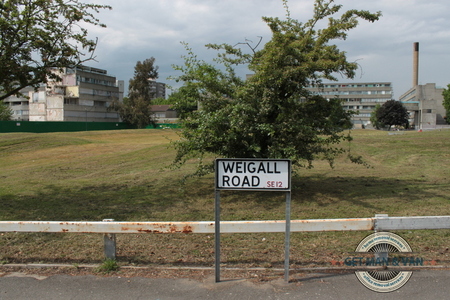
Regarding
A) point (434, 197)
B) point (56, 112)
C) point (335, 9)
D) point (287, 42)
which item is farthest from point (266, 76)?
point (56, 112)

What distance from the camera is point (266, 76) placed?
841 centimetres

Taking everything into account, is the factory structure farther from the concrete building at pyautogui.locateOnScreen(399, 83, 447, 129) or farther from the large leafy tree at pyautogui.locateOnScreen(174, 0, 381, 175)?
the large leafy tree at pyautogui.locateOnScreen(174, 0, 381, 175)

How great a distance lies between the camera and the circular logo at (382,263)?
4.39 metres

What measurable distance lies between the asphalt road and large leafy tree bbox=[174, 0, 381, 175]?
13.0 ft

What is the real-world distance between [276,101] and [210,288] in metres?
5.28

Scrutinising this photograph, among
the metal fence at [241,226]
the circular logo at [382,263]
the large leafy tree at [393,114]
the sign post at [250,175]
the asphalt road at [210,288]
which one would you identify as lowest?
the asphalt road at [210,288]

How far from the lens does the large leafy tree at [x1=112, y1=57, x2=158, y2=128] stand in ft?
262

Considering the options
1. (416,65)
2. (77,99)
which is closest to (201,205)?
(77,99)

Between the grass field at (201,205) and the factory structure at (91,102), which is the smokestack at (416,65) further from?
the grass field at (201,205)

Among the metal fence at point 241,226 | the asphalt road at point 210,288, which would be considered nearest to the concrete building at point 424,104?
the metal fence at point 241,226

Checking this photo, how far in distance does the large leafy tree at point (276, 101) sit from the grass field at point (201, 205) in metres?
1.15

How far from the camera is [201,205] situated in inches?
337

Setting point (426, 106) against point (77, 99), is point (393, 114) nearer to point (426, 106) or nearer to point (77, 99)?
point (426, 106)

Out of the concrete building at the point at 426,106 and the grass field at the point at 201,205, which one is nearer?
the grass field at the point at 201,205
